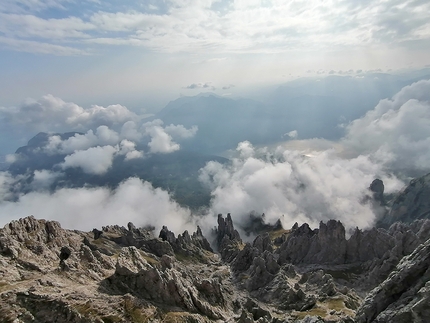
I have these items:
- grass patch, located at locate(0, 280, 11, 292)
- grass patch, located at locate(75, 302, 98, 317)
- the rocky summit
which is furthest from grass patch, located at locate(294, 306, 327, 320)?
grass patch, located at locate(0, 280, 11, 292)

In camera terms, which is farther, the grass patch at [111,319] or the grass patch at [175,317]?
the grass patch at [175,317]

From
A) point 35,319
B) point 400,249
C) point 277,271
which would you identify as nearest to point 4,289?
point 35,319

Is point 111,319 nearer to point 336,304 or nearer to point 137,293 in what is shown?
point 137,293

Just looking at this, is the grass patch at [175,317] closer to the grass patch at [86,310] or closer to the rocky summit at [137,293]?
the rocky summit at [137,293]

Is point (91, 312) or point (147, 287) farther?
point (147, 287)

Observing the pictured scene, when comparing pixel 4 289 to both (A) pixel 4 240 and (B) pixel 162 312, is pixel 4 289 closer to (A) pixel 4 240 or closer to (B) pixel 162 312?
(A) pixel 4 240

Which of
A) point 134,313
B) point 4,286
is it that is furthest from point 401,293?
point 4,286

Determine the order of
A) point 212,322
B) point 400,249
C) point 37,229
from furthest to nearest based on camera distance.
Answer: point 400,249
point 37,229
point 212,322

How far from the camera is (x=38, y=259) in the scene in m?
103

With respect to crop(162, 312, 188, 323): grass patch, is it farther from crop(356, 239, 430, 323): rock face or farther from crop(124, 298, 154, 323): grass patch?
crop(356, 239, 430, 323): rock face

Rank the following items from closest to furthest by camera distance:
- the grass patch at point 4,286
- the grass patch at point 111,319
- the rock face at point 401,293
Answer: the rock face at point 401,293
the grass patch at point 111,319
the grass patch at point 4,286

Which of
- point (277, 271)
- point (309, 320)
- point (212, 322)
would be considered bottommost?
point (277, 271)

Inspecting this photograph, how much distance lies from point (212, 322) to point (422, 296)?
219ft

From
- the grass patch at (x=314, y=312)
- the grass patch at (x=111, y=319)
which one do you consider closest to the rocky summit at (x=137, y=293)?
the grass patch at (x=111, y=319)
